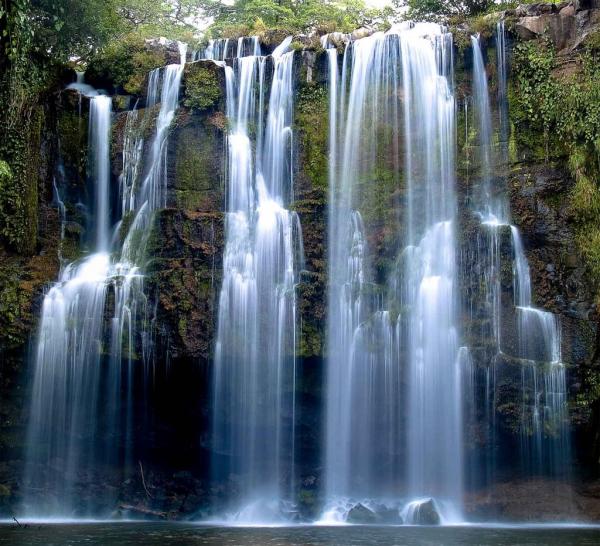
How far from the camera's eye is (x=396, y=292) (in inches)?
690

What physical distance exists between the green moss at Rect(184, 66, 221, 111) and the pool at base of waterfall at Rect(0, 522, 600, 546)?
10679 mm

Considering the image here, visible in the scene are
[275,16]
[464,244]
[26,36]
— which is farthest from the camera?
[275,16]

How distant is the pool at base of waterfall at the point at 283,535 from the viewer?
1257 centimetres

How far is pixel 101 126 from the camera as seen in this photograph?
20766mm

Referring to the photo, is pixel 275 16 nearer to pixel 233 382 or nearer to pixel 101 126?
pixel 101 126

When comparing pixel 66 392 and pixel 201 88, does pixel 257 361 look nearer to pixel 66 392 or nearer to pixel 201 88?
pixel 66 392

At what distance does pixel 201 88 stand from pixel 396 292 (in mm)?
7741

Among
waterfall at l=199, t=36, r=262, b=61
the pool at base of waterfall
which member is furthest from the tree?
the pool at base of waterfall

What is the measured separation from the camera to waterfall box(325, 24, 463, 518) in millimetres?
16500

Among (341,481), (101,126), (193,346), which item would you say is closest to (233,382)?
(193,346)

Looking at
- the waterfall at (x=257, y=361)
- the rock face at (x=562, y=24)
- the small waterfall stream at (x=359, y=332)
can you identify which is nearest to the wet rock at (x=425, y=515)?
the small waterfall stream at (x=359, y=332)

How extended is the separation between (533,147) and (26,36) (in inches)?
512

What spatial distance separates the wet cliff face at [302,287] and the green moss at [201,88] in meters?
0.30

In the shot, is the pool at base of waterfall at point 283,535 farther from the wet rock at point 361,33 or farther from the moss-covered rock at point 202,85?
the wet rock at point 361,33
